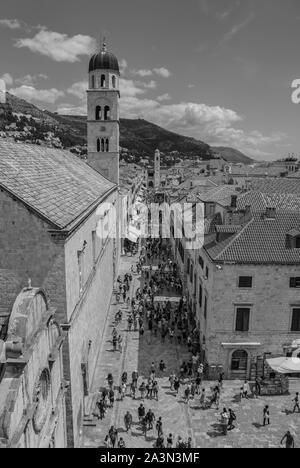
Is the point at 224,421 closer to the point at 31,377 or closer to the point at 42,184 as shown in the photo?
the point at 31,377

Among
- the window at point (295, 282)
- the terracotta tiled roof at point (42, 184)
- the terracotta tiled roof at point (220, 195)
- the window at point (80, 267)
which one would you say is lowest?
the window at point (295, 282)

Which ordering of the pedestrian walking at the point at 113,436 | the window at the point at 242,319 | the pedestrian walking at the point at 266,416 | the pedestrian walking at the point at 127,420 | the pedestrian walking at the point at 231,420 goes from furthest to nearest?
the window at the point at 242,319
the pedestrian walking at the point at 266,416
the pedestrian walking at the point at 231,420
the pedestrian walking at the point at 127,420
the pedestrian walking at the point at 113,436

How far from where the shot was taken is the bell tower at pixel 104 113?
43594 millimetres

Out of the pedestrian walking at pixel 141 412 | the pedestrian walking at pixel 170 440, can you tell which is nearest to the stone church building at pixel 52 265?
the pedestrian walking at pixel 141 412

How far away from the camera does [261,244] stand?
87.5ft

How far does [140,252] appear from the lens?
60281mm

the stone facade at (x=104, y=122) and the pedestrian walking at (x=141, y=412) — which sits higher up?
the stone facade at (x=104, y=122)

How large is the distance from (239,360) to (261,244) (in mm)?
7804

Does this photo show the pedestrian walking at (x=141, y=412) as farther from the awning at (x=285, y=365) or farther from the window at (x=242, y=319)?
the awning at (x=285, y=365)

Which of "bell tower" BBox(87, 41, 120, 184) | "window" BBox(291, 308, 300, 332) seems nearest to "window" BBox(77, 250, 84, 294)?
"window" BBox(291, 308, 300, 332)

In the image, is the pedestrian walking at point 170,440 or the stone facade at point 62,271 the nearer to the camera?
the stone facade at point 62,271

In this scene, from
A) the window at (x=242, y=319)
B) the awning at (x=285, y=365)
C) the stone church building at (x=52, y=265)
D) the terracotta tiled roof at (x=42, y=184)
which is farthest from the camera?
the window at (x=242, y=319)

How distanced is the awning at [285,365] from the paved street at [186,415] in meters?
1.75
